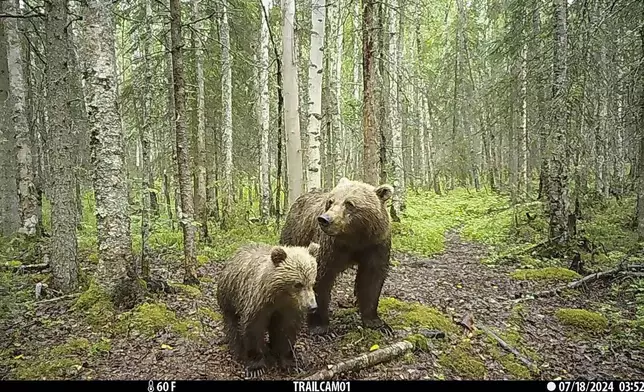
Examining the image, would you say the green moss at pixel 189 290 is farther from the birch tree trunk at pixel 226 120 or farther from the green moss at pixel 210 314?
the birch tree trunk at pixel 226 120

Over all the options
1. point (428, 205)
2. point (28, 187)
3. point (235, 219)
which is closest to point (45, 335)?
point (28, 187)

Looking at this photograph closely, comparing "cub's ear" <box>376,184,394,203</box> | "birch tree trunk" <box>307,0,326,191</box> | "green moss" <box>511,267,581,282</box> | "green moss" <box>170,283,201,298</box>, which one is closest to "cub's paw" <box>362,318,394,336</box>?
"cub's ear" <box>376,184,394,203</box>

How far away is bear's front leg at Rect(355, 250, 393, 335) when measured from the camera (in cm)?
599

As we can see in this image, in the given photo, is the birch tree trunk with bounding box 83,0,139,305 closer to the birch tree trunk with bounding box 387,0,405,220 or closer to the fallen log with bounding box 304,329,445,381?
the fallen log with bounding box 304,329,445,381

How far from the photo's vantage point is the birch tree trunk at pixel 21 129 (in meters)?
10.3

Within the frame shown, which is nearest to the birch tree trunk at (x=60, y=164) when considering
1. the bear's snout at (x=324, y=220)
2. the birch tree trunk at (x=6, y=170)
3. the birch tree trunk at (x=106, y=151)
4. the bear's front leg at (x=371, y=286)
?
the birch tree trunk at (x=106, y=151)

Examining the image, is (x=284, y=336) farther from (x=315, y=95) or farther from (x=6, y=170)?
(x=6, y=170)

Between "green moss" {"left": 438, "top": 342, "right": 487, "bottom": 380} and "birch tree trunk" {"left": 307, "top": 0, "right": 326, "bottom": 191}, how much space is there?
545 cm

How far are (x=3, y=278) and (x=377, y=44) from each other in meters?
11.5

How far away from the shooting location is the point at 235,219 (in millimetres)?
14648

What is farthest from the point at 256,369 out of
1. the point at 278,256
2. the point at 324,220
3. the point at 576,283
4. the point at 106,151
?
the point at 576,283

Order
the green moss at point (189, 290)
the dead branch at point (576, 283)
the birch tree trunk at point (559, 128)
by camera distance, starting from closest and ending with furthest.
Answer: the green moss at point (189, 290) < the dead branch at point (576, 283) < the birch tree trunk at point (559, 128)

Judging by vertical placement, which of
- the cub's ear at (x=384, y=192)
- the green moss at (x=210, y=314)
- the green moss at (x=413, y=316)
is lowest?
the green moss at (x=413, y=316)

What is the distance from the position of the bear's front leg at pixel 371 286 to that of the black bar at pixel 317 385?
122 centimetres
